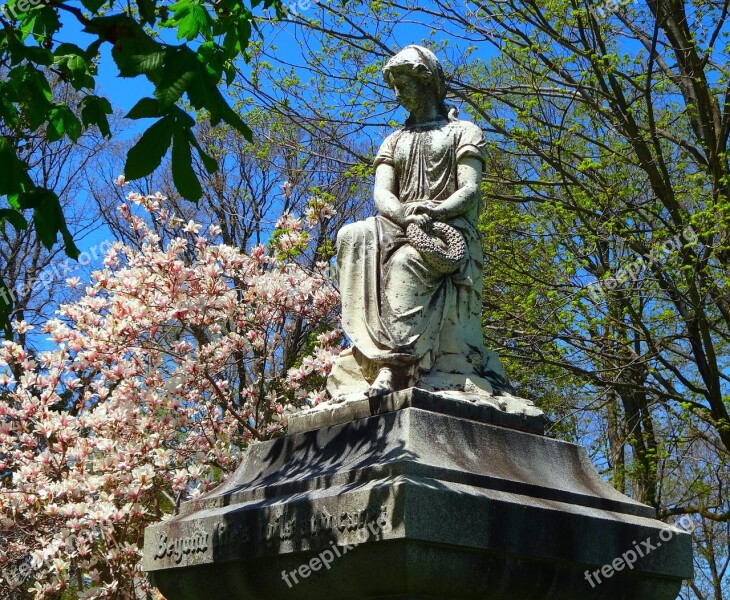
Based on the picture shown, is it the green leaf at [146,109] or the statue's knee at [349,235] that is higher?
the statue's knee at [349,235]

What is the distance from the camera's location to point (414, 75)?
683 centimetres

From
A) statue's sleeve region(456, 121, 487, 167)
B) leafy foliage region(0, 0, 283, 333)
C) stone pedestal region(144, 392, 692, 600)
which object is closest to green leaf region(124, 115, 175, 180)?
leafy foliage region(0, 0, 283, 333)

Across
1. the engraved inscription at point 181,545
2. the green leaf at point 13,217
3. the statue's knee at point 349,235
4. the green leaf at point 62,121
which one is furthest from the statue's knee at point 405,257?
the green leaf at point 13,217

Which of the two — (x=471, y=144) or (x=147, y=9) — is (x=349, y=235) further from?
(x=147, y=9)

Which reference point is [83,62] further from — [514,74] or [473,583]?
[514,74]

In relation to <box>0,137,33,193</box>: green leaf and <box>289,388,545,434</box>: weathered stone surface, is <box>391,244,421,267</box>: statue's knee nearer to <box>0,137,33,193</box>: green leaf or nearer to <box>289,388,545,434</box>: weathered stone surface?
<box>289,388,545,434</box>: weathered stone surface

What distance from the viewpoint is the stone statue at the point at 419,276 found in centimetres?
613

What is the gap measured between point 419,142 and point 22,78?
279 cm

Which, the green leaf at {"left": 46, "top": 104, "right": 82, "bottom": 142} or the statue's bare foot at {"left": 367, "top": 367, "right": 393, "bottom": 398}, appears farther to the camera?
the statue's bare foot at {"left": 367, "top": 367, "right": 393, "bottom": 398}

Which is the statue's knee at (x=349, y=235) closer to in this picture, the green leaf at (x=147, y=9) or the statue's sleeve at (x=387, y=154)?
the statue's sleeve at (x=387, y=154)

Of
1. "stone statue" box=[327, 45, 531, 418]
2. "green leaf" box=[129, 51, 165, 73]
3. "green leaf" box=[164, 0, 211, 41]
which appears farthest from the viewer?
"stone statue" box=[327, 45, 531, 418]

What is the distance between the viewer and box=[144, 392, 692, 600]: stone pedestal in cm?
495

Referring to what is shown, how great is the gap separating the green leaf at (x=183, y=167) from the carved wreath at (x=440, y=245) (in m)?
2.41

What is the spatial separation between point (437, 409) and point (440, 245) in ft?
3.62
